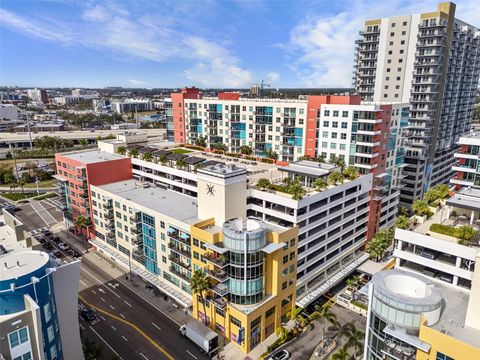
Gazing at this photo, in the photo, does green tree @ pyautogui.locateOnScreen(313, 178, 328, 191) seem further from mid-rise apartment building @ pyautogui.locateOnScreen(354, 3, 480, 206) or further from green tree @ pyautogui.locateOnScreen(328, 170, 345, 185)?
mid-rise apartment building @ pyautogui.locateOnScreen(354, 3, 480, 206)

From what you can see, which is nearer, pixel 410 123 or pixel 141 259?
pixel 141 259

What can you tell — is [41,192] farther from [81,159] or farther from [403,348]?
[403,348]

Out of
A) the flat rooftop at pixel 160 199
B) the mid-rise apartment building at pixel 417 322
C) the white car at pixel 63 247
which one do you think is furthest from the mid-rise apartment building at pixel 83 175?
the mid-rise apartment building at pixel 417 322

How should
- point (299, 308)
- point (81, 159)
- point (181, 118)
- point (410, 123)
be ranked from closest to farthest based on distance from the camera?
1. point (299, 308)
2. point (81, 159)
3. point (410, 123)
4. point (181, 118)

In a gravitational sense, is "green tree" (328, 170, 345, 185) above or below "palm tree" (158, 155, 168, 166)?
below

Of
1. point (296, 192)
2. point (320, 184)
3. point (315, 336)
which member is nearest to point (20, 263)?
point (296, 192)

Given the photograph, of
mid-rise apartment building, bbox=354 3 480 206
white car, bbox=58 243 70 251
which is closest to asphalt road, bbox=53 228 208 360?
white car, bbox=58 243 70 251

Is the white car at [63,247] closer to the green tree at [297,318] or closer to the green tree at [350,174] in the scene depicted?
the green tree at [297,318]

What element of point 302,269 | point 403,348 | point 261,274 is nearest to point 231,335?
point 261,274
